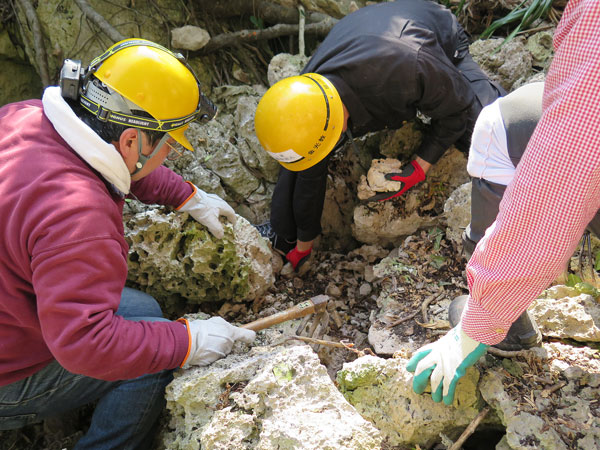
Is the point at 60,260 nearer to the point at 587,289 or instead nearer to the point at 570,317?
the point at 570,317

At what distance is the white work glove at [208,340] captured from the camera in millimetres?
1985

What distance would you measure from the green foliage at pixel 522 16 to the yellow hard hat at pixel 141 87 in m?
2.79

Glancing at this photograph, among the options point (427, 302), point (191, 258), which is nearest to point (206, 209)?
point (191, 258)

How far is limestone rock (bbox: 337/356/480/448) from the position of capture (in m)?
1.81

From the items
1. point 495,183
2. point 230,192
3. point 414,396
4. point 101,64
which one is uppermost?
point 101,64

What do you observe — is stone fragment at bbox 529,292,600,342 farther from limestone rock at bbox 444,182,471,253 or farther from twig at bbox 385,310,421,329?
limestone rock at bbox 444,182,471,253

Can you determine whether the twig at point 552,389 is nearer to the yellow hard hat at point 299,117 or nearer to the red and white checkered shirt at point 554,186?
the red and white checkered shirt at point 554,186

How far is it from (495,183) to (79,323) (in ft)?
5.45

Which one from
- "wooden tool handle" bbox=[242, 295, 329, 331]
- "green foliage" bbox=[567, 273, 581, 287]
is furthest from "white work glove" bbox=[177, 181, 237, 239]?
"green foliage" bbox=[567, 273, 581, 287]

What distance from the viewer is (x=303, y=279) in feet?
11.3

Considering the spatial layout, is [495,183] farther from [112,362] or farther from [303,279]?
[303,279]

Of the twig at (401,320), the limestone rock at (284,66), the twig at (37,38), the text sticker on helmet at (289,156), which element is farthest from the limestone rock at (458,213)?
the twig at (37,38)

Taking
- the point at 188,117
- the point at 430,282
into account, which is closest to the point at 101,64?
the point at 188,117

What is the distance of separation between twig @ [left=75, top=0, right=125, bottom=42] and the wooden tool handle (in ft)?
9.10
